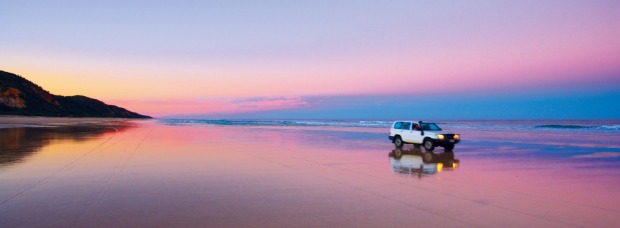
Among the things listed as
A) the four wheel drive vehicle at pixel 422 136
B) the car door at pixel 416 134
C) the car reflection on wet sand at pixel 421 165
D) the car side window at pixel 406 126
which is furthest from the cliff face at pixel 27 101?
the car reflection on wet sand at pixel 421 165

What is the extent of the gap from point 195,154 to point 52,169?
20.5 feet

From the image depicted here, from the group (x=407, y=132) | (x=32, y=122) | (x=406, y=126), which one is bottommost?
(x=407, y=132)

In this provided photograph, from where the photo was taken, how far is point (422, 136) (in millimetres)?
22969

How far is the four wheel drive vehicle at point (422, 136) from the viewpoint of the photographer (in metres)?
21.7

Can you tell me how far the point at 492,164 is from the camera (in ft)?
51.1

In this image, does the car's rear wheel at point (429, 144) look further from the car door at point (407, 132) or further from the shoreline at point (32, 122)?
the shoreline at point (32, 122)

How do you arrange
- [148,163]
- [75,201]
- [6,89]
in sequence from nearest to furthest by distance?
[75,201]
[148,163]
[6,89]

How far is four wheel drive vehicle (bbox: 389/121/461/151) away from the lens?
2172cm

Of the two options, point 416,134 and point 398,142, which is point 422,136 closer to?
point 416,134

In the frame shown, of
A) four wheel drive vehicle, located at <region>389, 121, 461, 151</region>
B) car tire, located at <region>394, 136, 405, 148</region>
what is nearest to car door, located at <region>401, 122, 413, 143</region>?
four wheel drive vehicle, located at <region>389, 121, 461, 151</region>

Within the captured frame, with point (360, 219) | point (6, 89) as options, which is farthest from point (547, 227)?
point (6, 89)

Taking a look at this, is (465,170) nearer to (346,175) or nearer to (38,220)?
(346,175)

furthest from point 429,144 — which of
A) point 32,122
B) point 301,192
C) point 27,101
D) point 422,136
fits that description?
point 27,101

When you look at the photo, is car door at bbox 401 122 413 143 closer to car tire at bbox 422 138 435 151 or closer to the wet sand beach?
car tire at bbox 422 138 435 151
